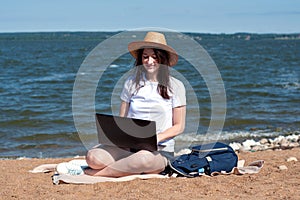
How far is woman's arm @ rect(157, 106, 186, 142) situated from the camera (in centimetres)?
579

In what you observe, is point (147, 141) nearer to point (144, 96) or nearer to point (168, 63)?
point (144, 96)

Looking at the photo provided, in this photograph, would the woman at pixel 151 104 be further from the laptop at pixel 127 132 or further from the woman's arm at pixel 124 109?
the laptop at pixel 127 132

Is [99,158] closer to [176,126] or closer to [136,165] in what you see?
[136,165]

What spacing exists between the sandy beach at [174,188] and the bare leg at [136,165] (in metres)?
0.21

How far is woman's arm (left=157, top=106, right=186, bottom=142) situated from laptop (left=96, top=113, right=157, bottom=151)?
19 centimetres

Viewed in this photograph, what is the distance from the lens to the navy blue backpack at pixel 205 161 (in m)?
5.81

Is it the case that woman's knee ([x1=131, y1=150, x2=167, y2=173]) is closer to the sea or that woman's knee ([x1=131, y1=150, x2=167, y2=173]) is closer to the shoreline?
the sea

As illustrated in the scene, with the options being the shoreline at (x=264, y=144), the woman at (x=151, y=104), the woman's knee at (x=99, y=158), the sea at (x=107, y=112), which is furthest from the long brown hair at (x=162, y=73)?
the shoreline at (x=264, y=144)

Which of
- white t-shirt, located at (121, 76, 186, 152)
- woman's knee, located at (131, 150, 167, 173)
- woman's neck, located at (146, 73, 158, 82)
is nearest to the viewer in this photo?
woman's knee, located at (131, 150, 167, 173)

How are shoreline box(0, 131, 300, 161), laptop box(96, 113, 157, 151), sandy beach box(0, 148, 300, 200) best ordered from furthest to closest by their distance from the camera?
1. shoreline box(0, 131, 300, 161)
2. laptop box(96, 113, 157, 151)
3. sandy beach box(0, 148, 300, 200)

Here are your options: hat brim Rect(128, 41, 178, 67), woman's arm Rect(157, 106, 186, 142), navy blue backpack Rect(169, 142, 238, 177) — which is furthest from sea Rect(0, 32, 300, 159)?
navy blue backpack Rect(169, 142, 238, 177)

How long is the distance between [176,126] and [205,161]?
0.51m

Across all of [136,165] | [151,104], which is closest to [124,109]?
[151,104]

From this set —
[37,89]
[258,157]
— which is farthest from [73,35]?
[258,157]
